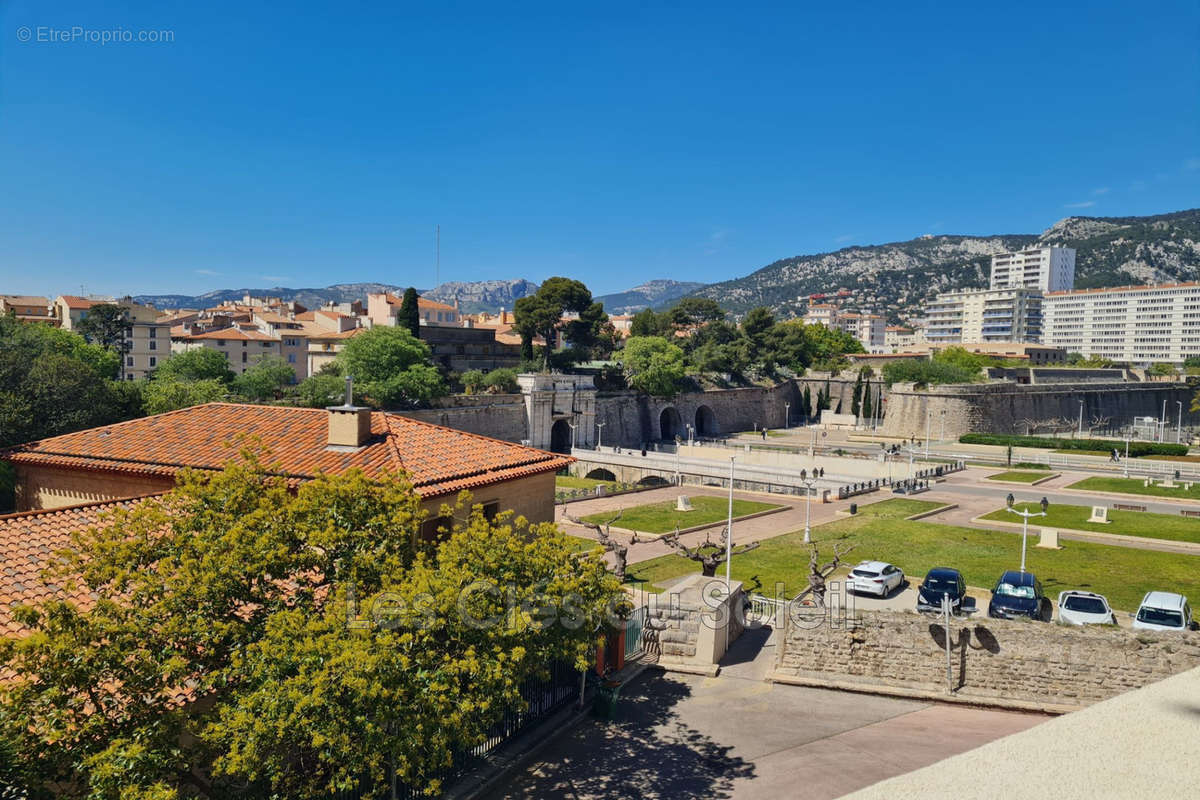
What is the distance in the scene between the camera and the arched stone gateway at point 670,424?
3174 inches

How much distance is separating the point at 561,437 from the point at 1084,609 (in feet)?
168

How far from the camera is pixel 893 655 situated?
16656 millimetres

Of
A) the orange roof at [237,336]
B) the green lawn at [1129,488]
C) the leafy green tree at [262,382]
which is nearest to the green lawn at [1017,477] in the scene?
the green lawn at [1129,488]

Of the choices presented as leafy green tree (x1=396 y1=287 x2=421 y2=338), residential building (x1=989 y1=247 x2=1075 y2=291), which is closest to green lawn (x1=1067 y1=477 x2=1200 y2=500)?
leafy green tree (x1=396 y1=287 x2=421 y2=338)

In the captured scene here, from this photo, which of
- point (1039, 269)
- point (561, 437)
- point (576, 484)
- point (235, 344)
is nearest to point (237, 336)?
point (235, 344)

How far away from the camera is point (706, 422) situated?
8600cm

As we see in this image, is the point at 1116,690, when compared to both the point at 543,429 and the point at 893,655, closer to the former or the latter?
the point at 893,655

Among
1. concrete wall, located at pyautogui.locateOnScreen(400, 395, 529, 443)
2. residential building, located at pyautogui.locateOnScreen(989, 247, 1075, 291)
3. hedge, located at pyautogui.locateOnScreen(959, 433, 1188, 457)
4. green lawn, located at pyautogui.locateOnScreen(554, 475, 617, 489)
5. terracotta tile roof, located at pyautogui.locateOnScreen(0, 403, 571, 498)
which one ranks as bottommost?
green lawn, located at pyautogui.locateOnScreen(554, 475, 617, 489)

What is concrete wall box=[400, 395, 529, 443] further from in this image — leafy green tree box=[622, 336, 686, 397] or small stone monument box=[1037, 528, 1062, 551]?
small stone monument box=[1037, 528, 1062, 551]

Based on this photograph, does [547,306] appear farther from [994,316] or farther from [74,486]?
[994,316]

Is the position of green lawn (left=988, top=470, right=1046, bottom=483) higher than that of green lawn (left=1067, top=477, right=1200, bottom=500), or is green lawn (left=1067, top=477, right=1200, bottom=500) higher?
green lawn (left=1067, top=477, right=1200, bottom=500)

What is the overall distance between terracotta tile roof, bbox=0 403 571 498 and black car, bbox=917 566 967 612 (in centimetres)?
1073

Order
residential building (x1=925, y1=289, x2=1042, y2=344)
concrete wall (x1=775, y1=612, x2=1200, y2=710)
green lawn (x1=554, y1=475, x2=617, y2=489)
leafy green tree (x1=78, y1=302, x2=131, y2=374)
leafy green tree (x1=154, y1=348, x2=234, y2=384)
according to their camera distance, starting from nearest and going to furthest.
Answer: concrete wall (x1=775, y1=612, x2=1200, y2=710) → green lawn (x1=554, y1=475, x2=617, y2=489) → leafy green tree (x1=154, y1=348, x2=234, y2=384) → leafy green tree (x1=78, y1=302, x2=131, y2=374) → residential building (x1=925, y1=289, x2=1042, y2=344)

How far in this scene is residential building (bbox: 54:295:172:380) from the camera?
74.3 meters
